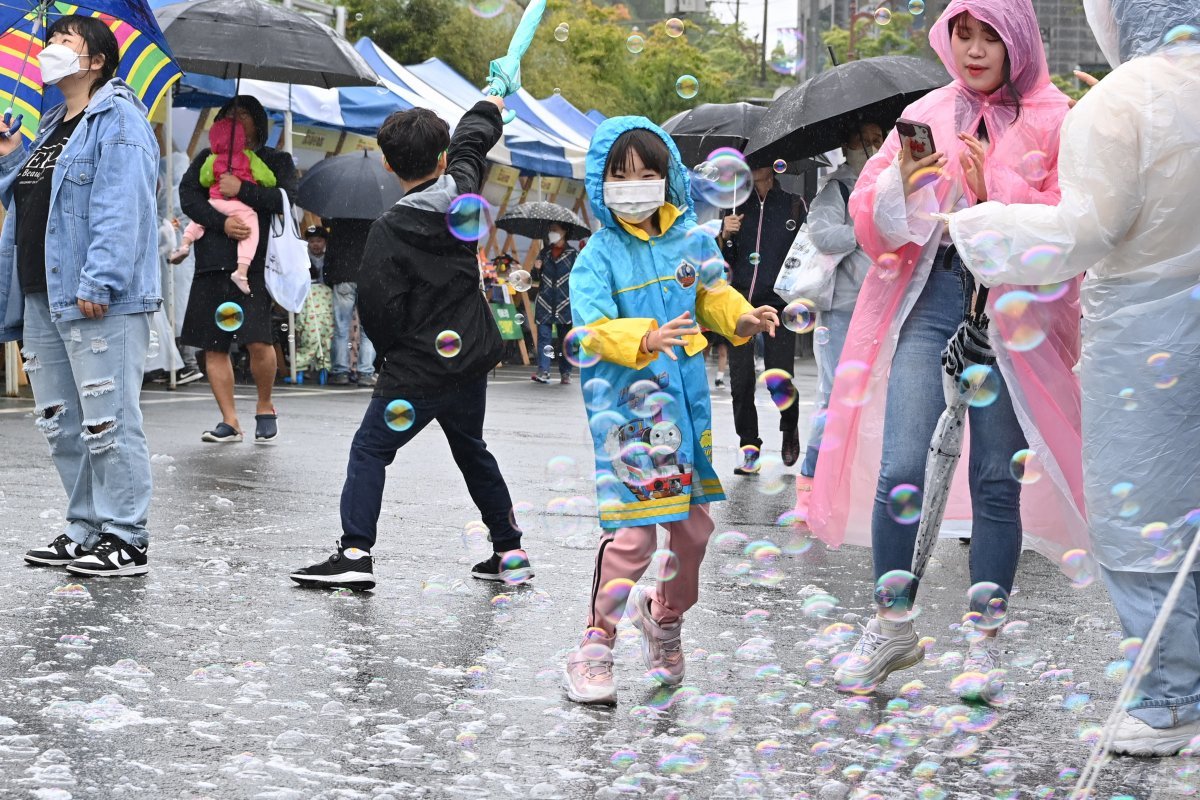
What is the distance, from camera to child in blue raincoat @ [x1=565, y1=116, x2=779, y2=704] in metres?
4.15

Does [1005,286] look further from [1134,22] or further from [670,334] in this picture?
[670,334]

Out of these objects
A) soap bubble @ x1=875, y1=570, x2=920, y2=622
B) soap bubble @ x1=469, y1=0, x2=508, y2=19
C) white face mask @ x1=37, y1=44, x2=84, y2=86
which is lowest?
soap bubble @ x1=875, y1=570, x2=920, y2=622

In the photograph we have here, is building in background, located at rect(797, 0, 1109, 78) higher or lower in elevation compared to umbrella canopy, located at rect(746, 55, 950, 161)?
higher

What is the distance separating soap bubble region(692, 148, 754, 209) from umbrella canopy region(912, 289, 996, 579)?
4.44 ft

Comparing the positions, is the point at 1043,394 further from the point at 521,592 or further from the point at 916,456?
the point at 521,592

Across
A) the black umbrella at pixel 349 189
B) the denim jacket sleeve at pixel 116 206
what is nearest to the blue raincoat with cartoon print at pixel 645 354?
the denim jacket sleeve at pixel 116 206

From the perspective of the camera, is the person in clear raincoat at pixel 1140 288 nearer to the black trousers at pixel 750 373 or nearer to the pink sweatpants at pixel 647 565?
the pink sweatpants at pixel 647 565

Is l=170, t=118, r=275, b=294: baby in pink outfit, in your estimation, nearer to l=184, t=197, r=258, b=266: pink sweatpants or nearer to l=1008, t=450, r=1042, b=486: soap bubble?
l=184, t=197, r=258, b=266: pink sweatpants

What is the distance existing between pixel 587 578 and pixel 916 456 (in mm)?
1915

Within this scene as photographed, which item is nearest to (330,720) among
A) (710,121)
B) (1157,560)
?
(1157,560)

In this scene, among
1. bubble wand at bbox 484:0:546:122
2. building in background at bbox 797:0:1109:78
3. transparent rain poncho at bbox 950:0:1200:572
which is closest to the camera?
transparent rain poncho at bbox 950:0:1200:572

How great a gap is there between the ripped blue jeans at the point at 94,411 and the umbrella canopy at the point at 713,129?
16.5 feet

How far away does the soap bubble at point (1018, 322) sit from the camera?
416 centimetres

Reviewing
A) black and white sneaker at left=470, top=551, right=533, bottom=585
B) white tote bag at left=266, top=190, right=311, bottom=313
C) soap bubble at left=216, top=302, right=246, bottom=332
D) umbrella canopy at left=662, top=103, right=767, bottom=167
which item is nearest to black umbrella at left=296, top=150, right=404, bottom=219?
white tote bag at left=266, top=190, right=311, bottom=313
